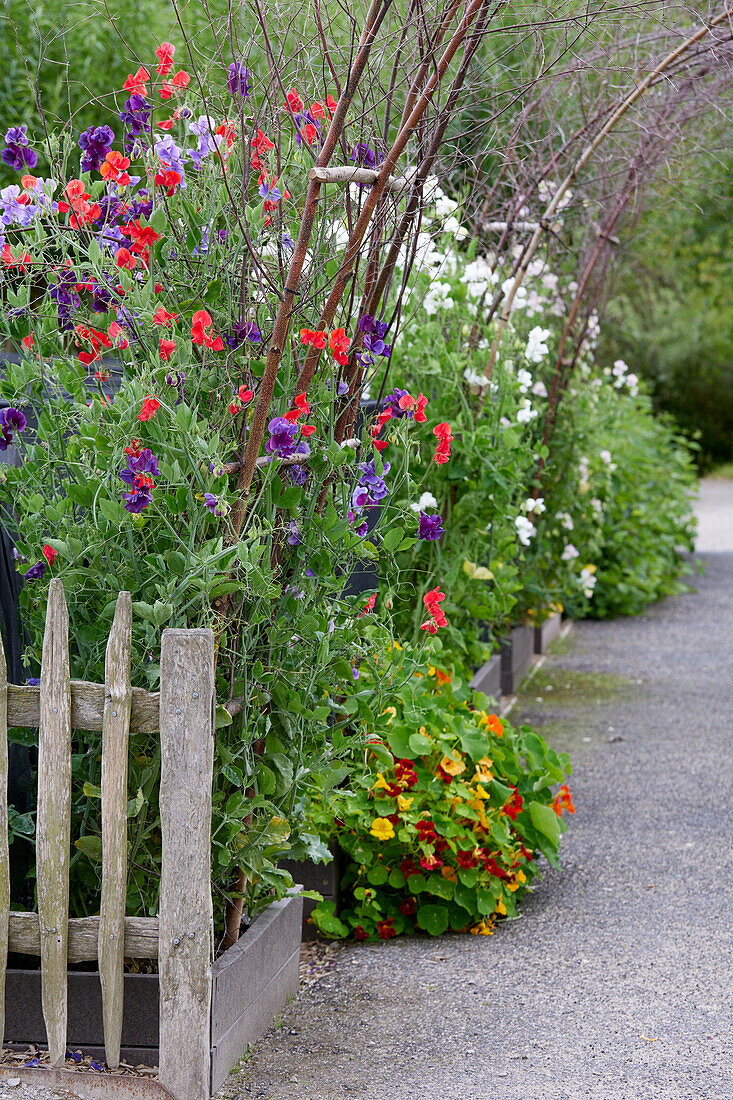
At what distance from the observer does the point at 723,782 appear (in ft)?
15.5

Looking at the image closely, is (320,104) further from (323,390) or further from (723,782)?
(723,782)

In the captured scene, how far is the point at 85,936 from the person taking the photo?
2.29 meters

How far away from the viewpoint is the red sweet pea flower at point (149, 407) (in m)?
2.17

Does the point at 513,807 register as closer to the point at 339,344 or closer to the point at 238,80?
the point at 339,344

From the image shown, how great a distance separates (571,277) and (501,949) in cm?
496

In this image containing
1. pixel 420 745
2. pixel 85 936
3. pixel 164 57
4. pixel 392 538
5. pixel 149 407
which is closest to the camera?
pixel 149 407

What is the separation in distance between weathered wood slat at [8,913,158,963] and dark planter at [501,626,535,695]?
154 inches

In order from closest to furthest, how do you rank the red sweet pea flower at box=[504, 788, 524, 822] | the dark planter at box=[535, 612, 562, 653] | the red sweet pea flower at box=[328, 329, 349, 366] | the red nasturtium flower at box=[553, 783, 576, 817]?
the red sweet pea flower at box=[328, 329, 349, 366], the red sweet pea flower at box=[504, 788, 524, 822], the red nasturtium flower at box=[553, 783, 576, 817], the dark planter at box=[535, 612, 562, 653]

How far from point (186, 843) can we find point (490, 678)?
3295 mm

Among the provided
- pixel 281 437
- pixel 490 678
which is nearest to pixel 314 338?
pixel 281 437

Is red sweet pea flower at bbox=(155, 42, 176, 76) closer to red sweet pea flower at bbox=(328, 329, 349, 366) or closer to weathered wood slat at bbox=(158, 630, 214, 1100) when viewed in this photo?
red sweet pea flower at bbox=(328, 329, 349, 366)

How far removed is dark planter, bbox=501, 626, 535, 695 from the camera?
604 centimetres

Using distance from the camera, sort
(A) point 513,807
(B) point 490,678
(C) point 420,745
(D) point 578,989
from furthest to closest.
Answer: (B) point 490,678, (A) point 513,807, (C) point 420,745, (D) point 578,989

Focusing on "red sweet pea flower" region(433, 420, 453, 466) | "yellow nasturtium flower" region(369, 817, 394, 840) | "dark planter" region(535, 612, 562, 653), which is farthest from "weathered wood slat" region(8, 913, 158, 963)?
"dark planter" region(535, 612, 562, 653)
